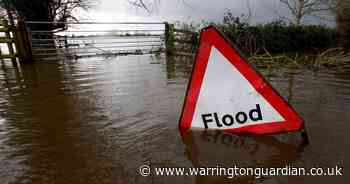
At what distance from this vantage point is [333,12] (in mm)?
14836

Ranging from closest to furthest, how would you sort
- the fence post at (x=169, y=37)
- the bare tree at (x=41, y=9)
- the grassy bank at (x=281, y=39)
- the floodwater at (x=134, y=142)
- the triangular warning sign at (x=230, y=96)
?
the floodwater at (x=134, y=142) < the triangular warning sign at (x=230, y=96) < the grassy bank at (x=281, y=39) < the fence post at (x=169, y=37) < the bare tree at (x=41, y=9)

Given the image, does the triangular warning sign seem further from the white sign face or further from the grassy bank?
the grassy bank

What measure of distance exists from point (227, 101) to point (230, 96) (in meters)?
0.05

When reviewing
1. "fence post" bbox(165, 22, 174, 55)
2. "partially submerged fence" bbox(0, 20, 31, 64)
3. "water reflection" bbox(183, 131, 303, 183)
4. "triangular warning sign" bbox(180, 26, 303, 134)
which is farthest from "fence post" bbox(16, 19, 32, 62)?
"water reflection" bbox(183, 131, 303, 183)

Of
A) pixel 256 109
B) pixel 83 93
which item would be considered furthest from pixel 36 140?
pixel 256 109

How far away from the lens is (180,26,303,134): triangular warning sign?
1756mm

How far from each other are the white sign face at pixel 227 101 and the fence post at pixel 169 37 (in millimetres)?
8218

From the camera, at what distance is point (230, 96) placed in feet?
6.14

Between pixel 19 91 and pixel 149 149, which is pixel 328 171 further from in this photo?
pixel 19 91

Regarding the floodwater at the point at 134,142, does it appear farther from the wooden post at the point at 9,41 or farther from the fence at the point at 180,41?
A: the fence at the point at 180,41

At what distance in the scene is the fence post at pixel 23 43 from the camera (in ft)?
23.1

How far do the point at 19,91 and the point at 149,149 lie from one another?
305 centimetres

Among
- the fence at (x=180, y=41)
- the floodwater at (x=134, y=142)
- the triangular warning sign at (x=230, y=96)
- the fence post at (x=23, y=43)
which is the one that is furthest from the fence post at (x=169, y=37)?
the triangular warning sign at (x=230, y=96)

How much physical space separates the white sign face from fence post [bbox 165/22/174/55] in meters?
8.22
